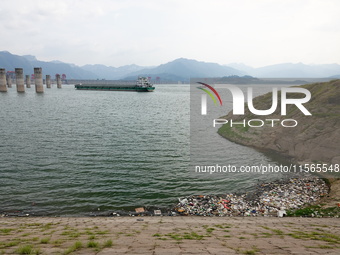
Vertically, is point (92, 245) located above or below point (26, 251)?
below

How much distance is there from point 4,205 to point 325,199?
24877mm

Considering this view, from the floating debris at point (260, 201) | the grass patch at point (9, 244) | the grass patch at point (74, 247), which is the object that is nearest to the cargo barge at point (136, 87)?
the floating debris at point (260, 201)

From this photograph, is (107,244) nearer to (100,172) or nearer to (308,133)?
(100,172)

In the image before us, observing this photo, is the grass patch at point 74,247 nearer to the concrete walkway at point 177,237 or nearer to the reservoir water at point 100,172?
the concrete walkway at point 177,237

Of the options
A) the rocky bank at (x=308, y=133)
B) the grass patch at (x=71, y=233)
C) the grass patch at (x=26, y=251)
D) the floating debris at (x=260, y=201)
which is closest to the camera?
the grass patch at (x=26, y=251)

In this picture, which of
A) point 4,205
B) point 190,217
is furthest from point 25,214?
point 190,217

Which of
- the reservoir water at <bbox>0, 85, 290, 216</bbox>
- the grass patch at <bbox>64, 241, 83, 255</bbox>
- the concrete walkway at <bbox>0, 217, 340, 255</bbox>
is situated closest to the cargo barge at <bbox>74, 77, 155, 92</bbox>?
the reservoir water at <bbox>0, 85, 290, 216</bbox>

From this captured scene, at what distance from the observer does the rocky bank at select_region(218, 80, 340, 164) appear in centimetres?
2469

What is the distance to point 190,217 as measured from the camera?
15367 mm

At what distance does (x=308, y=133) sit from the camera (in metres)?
27.8

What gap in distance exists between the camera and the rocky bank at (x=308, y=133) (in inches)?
972

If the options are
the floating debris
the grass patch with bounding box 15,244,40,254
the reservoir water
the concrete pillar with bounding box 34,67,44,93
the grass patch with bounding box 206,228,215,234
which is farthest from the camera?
the concrete pillar with bounding box 34,67,44,93

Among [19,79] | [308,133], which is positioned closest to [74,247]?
[308,133]

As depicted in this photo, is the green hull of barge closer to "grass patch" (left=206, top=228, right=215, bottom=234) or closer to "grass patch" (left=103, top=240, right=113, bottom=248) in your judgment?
"grass patch" (left=206, top=228, right=215, bottom=234)
